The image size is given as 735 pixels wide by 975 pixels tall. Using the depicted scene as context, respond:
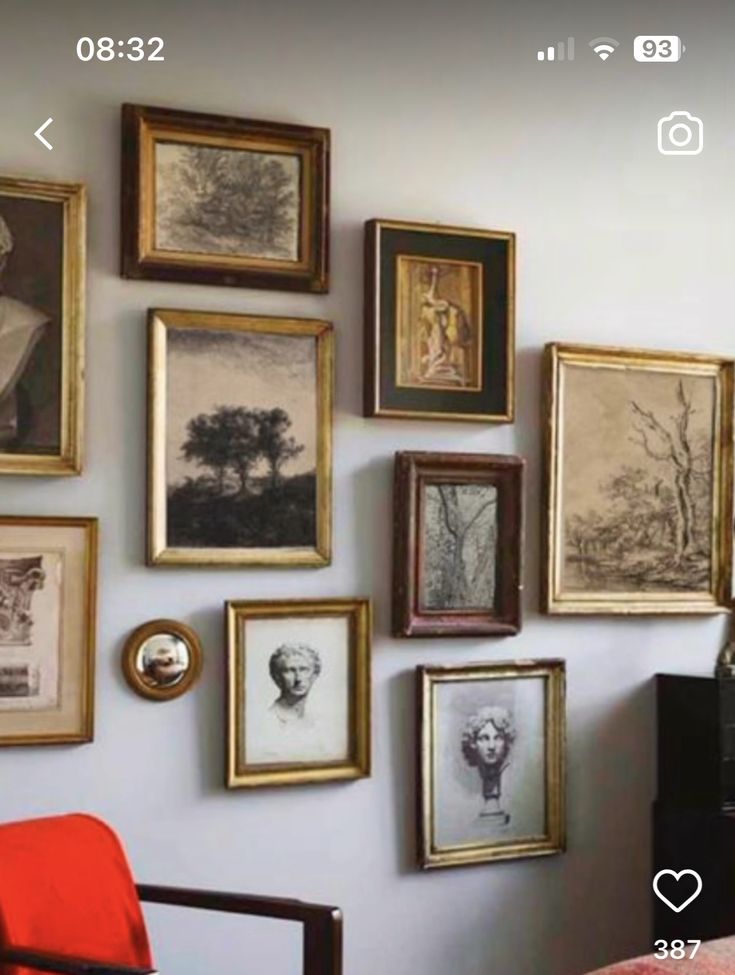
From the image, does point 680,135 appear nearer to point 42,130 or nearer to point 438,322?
point 438,322

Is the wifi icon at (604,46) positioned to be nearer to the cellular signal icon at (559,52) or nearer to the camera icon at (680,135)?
the cellular signal icon at (559,52)

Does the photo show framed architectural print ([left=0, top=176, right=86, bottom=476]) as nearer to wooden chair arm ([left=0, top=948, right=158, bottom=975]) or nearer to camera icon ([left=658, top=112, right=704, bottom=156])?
wooden chair arm ([left=0, top=948, right=158, bottom=975])

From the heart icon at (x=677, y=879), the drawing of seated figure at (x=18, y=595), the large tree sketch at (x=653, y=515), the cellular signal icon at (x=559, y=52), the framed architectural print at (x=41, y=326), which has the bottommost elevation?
the heart icon at (x=677, y=879)

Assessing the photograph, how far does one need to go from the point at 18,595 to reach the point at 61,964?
0.90 meters

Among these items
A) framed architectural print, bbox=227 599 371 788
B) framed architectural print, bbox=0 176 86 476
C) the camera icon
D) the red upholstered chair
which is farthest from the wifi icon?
the red upholstered chair

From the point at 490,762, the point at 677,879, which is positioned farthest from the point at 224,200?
the point at 677,879

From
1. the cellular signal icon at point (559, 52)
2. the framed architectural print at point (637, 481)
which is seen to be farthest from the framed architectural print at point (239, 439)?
the cellular signal icon at point (559, 52)

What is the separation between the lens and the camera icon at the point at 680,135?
3.92 m

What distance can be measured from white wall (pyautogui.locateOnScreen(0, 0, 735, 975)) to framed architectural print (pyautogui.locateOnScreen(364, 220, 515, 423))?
2.4 inches

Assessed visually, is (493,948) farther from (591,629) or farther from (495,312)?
(495,312)

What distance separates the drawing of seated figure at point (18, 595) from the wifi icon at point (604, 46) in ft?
6.19

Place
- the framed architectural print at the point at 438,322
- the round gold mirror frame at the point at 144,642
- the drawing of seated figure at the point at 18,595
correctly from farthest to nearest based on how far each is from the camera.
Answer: the framed architectural print at the point at 438,322
the round gold mirror frame at the point at 144,642
the drawing of seated figure at the point at 18,595

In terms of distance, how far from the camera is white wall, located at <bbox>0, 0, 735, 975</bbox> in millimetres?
3260

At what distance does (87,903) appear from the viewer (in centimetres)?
282
